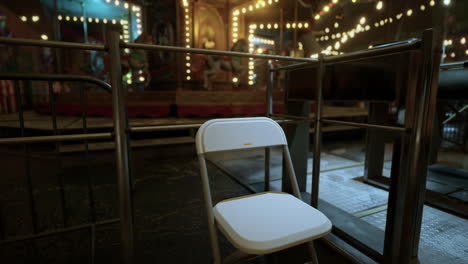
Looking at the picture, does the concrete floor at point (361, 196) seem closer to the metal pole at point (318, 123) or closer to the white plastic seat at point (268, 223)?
the metal pole at point (318, 123)

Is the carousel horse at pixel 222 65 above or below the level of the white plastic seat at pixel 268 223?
above

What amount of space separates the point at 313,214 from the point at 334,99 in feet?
3.38

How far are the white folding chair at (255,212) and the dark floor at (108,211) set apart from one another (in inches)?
20.3

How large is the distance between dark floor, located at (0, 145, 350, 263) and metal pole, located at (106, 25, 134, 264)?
338mm

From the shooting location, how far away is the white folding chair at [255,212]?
83 cm

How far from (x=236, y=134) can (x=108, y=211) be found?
1463 mm

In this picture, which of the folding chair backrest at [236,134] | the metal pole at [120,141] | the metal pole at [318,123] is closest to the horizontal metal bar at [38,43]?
the metal pole at [120,141]

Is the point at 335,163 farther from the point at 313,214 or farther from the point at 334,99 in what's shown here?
the point at 313,214

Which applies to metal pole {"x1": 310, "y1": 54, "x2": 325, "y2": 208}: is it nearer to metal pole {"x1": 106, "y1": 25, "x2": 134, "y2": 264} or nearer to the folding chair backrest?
the folding chair backrest

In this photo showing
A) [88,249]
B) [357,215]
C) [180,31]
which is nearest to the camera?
[88,249]

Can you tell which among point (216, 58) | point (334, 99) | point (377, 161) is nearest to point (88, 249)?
point (334, 99)

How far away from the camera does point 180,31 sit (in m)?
5.75

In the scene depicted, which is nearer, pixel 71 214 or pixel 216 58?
pixel 71 214

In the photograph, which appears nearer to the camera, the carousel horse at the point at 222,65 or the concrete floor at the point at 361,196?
the concrete floor at the point at 361,196
